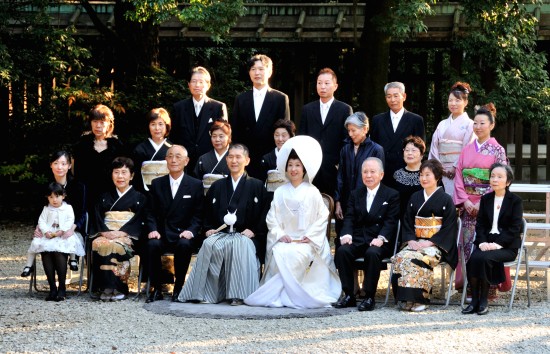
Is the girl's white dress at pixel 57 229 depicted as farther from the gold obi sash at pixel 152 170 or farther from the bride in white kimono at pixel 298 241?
the bride in white kimono at pixel 298 241

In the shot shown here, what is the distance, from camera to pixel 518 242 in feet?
22.9

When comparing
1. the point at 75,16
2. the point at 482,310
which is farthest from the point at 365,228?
the point at 75,16

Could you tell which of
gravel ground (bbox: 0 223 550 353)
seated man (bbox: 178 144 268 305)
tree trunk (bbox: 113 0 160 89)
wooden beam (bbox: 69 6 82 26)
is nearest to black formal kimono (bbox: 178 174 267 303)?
seated man (bbox: 178 144 268 305)

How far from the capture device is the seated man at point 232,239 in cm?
719

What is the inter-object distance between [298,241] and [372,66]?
15.9ft

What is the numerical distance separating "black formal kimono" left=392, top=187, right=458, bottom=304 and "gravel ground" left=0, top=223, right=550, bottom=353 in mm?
195

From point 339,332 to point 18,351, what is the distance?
2.14 metres

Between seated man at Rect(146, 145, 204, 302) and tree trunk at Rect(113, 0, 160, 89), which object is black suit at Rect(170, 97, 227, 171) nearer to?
seated man at Rect(146, 145, 204, 302)

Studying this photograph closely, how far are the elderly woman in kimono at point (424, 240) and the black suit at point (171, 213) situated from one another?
5.88ft

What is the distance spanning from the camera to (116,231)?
7.55 meters

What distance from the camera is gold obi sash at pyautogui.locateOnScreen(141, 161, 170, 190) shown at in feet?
26.2

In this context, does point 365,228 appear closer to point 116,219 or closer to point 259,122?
point 259,122

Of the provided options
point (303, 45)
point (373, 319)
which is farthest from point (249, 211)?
point (303, 45)

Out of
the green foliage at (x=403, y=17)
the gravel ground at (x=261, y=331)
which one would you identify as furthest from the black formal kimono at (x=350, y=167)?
the green foliage at (x=403, y=17)
